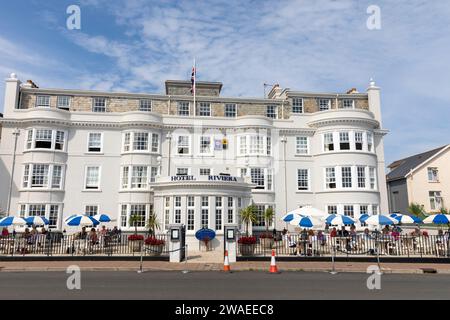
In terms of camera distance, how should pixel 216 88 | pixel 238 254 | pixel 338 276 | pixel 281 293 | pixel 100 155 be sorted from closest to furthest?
pixel 281 293 → pixel 338 276 → pixel 238 254 → pixel 100 155 → pixel 216 88

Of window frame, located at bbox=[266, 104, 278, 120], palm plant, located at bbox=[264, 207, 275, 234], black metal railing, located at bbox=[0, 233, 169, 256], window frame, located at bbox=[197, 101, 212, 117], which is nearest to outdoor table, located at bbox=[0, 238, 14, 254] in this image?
black metal railing, located at bbox=[0, 233, 169, 256]

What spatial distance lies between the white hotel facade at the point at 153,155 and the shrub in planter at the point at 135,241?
830 cm

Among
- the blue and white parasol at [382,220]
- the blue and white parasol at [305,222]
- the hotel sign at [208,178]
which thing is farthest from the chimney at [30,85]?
the blue and white parasol at [382,220]

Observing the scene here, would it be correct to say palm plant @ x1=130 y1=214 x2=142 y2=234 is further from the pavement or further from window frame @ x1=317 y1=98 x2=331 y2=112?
window frame @ x1=317 y1=98 x2=331 y2=112

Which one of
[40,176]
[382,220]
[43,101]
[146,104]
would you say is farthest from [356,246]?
[43,101]

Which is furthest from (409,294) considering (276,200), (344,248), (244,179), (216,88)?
(216,88)

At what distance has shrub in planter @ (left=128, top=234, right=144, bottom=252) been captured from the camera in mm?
19641

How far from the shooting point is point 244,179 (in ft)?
96.0

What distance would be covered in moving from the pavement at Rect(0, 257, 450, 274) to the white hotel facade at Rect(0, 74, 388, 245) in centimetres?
1020

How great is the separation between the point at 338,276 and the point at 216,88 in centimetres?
2941

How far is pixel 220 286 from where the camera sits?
1181 centimetres

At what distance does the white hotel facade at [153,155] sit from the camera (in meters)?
29.9

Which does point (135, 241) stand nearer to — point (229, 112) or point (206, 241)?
point (206, 241)
